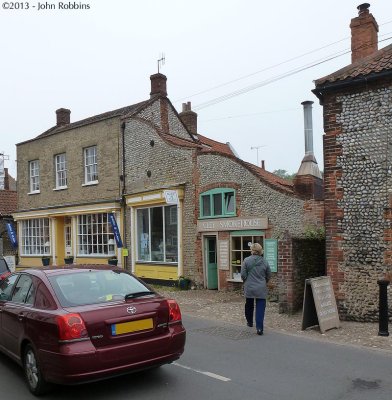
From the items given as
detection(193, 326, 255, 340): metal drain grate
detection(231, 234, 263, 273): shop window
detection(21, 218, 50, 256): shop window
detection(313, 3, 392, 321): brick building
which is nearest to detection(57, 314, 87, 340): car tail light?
detection(193, 326, 255, 340): metal drain grate

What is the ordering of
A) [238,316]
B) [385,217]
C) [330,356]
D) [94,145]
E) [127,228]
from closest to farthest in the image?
[330,356] < [385,217] < [238,316] < [127,228] < [94,145]

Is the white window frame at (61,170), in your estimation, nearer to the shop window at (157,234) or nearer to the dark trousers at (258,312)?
the shop window at (157,234)

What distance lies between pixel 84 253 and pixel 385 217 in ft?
48.8

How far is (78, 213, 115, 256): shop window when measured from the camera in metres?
19.5

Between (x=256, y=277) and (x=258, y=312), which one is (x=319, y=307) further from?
(x=256, y=277)

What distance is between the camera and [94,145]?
66.4 ft

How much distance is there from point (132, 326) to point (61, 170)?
1830cm

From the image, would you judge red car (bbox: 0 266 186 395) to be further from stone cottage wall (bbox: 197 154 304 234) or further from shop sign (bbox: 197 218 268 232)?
shop sign (bbox: 197 218 268 232)

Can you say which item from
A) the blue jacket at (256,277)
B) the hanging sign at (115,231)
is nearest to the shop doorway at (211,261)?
the hanging sign at (115,231)

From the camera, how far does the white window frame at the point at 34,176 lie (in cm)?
2408

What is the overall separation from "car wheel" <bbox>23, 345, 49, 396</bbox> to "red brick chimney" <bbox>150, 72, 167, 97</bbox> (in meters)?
16.5

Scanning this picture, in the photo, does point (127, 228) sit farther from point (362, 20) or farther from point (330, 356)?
point (330, 356)

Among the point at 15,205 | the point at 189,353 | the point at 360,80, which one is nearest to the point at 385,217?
the point at 360,80

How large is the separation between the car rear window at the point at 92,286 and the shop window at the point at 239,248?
7.91m
